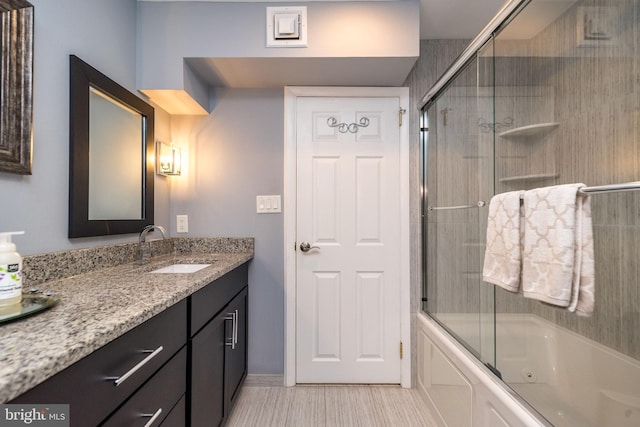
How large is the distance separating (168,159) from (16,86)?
37.6 inches

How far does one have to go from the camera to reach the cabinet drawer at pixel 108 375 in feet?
1.90

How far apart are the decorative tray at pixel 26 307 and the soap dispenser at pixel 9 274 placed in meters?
0.02

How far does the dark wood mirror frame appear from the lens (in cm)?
97

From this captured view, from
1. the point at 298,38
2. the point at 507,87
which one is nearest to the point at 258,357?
the point at 298,38

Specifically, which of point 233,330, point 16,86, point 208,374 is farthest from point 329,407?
point 16,86

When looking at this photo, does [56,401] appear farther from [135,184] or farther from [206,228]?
[206,228]

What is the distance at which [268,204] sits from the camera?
211cm

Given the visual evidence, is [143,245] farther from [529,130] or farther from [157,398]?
[529,130]

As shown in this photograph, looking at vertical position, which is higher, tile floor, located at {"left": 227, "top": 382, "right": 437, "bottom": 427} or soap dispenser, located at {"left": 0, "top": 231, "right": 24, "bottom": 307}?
soap dispenser, located at {"left": 0, "top": 231, "right": 24, "bottom": 307}

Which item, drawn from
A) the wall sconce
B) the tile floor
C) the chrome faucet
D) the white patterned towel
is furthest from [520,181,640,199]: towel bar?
the wall sconce

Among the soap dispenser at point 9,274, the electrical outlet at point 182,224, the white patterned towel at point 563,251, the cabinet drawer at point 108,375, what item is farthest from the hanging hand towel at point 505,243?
the electrical outlet at point 182,224

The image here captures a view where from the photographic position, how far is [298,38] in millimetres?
1674

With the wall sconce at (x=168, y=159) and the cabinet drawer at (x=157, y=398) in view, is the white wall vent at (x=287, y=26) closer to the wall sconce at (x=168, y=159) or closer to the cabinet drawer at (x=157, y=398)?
the wall sconce at (x=168, y=159)

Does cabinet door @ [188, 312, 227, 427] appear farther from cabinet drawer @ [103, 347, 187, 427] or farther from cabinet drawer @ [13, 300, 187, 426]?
cabinet drawer @ [13, 300, 187, 426]
